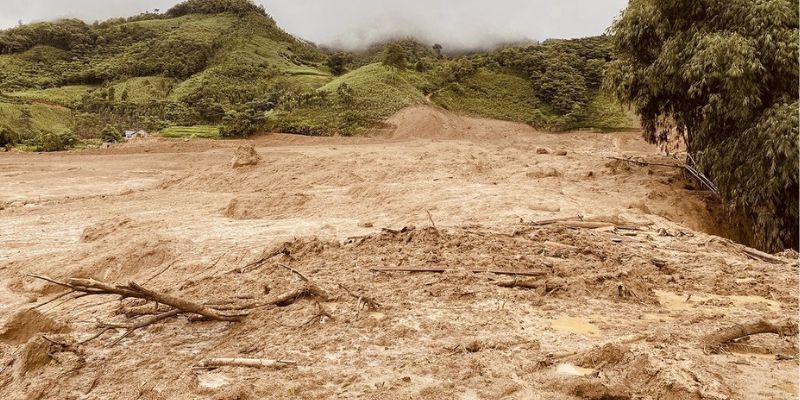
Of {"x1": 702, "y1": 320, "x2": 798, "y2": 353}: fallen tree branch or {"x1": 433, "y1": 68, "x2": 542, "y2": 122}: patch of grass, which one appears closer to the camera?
{"x1": 702, "y1": 320, "x2": 798, "y2": 353}: fallen tree branch

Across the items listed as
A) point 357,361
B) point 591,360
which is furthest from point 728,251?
point 357,361

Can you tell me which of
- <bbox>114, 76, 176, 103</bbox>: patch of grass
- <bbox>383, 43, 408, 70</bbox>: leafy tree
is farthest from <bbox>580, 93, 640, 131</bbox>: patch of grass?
<bbox>114, 76, 176, 103</bbox>: patch of grass

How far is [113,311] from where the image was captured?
4156mm

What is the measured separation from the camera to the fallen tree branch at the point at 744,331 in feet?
10.8

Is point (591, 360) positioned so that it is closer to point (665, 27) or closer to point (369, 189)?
point (369, 189)

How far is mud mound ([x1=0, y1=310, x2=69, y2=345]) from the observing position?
3930 millimetres

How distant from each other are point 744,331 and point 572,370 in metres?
1.32

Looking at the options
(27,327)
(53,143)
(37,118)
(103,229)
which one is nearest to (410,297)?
(27,327)

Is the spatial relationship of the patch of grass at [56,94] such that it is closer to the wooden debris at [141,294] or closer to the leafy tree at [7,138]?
the leafy tree at [7,138]

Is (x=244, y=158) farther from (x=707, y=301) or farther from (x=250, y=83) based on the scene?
(x=250, y=83)

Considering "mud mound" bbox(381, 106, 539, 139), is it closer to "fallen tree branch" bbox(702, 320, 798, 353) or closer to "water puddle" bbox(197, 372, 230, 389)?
"fallen tree branch" bbox(702, 320, 798, 353)

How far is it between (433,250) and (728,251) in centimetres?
317

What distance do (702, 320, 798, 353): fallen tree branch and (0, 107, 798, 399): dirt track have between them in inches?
3.3

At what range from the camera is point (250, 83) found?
35.0m
